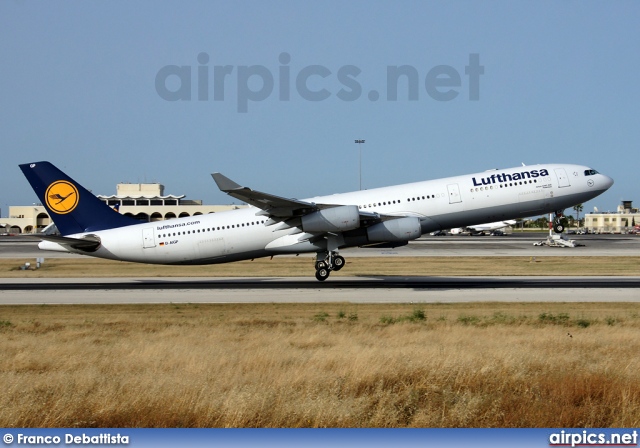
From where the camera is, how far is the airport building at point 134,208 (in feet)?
493

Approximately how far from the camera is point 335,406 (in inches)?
448

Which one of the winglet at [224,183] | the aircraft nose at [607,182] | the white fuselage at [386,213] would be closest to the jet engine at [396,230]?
the white fuselage at [386,213]

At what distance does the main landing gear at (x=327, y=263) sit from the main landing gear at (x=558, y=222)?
12.3 m

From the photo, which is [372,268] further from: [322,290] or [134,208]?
[134,208]

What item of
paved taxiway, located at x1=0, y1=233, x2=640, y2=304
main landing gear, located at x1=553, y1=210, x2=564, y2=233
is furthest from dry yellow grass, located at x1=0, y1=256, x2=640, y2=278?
main landing gear, located at x1=553, y1=210, x2=564, y2=233

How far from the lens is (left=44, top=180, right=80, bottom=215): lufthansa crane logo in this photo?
38.9 metres

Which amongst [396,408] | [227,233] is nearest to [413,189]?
[227,233]

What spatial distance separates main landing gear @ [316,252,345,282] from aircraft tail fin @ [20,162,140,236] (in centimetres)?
1223

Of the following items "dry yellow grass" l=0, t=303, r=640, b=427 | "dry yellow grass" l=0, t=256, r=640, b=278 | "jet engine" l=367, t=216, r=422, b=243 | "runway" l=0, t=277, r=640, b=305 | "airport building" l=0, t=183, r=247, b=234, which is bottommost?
"dry yellow grass" l=0, t=303, r=640, b=427

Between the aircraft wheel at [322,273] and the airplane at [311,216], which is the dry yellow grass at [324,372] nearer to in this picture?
the airplane at [311,216]

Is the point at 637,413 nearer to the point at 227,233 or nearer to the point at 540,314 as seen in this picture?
the point at 540,314

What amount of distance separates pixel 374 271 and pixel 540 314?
24.0 m

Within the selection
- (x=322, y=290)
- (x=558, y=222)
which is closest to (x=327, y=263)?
(x=322, y=290)

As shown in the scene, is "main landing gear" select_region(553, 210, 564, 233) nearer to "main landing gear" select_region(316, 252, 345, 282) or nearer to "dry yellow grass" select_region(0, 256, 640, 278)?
"dry yellow grass" select_region(0, 256, 640, 278)
